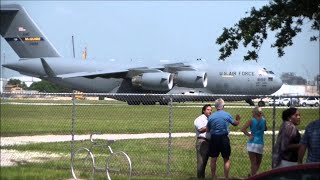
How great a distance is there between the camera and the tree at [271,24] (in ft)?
30.9

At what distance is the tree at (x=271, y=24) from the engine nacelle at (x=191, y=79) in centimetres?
2825

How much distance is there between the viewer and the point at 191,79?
38750 millimetres

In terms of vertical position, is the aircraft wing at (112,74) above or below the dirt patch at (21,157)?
above

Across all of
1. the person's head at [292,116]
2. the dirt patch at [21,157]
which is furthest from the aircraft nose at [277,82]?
the person's head at [292,116]

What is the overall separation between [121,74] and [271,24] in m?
31.8

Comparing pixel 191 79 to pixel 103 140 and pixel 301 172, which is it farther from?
pixel 301 172

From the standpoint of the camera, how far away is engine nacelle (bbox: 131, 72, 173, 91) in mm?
38406

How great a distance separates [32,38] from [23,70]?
2.50 m

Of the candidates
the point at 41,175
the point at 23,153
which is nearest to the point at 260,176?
the point at 41,175

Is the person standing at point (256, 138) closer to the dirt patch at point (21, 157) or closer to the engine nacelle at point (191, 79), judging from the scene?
the dirt patch at point (21, 157)

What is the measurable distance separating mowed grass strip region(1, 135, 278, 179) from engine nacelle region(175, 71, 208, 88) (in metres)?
21.4

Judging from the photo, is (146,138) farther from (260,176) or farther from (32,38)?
(32,38)

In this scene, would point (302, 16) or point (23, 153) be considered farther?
point (23, 153)

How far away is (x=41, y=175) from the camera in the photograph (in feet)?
31.5
